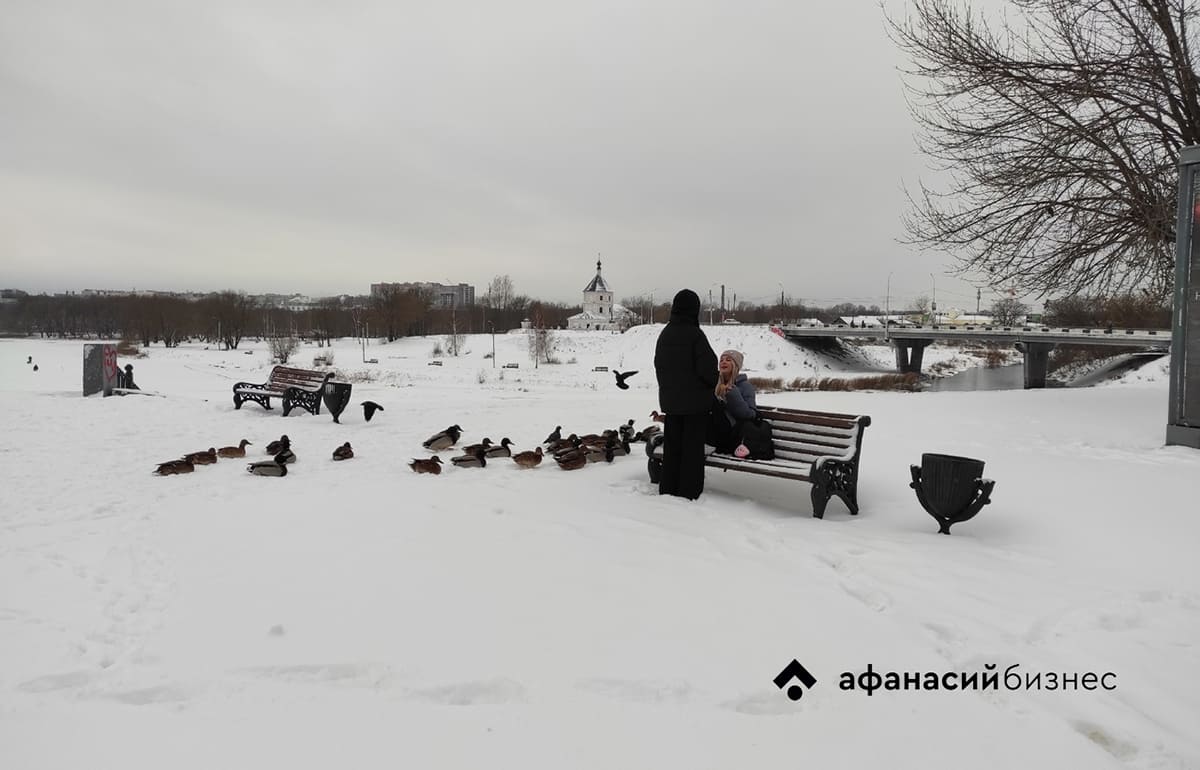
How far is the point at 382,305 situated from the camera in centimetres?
7975

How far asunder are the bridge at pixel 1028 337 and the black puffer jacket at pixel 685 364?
1515 inches

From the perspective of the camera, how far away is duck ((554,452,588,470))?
780 centimetres

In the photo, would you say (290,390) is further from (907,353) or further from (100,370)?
(907,353)

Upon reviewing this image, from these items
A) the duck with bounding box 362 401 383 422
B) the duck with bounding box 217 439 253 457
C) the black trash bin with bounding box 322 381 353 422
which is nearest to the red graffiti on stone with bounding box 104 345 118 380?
the black trash bin with bounding box 322 381 353 422

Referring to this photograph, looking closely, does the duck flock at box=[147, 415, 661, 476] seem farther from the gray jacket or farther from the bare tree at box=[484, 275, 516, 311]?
the bare tree at box=[484, 275, 516, 311]

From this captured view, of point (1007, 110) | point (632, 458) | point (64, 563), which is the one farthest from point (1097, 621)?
point (1007, 110)

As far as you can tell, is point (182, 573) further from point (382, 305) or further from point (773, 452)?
point (382, 305)

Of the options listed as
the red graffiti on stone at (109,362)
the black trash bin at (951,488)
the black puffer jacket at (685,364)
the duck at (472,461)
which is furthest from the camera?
the red graffiti on stone at (109,362)

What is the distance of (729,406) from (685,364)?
36.0 inches

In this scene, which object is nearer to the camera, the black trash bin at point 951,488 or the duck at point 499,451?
the black trash bin at point 951,488

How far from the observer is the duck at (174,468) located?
297 inches

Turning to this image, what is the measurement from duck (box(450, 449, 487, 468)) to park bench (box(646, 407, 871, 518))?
84.3 inches

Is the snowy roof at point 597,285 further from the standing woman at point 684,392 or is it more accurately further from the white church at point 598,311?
the standing woman at point 684,392

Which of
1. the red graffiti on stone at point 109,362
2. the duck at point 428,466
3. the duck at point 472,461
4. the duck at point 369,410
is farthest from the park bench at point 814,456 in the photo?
the red graffiti on stone at point 109,362
